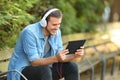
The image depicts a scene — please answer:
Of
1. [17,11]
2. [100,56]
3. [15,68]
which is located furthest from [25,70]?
[100,56]

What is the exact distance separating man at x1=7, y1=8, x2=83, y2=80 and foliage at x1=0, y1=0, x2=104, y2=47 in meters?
0.52

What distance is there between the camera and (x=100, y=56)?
9977mm

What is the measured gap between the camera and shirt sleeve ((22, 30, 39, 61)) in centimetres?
600

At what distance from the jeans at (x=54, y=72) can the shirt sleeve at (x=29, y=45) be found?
162mm

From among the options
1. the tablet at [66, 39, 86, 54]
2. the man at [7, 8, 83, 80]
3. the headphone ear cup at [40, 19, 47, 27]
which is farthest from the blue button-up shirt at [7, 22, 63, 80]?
the tablet at [66, 39, 86, 54]

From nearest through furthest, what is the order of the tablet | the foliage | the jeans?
the jeans < the tablet < the foliage

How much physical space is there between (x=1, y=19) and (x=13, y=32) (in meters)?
0.89

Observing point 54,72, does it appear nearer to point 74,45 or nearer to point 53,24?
point 74,45

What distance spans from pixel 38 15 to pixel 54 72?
2.45 meters

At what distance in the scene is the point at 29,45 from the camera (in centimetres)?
603

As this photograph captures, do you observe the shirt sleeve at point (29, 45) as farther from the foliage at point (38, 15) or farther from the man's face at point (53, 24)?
the foliage at point (38, 15)

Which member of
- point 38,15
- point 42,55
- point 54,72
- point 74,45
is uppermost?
point 38,15

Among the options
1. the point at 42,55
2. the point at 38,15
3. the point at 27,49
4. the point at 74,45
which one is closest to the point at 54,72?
the point at 42,55

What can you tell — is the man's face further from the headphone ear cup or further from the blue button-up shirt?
the blue button-up shirt
